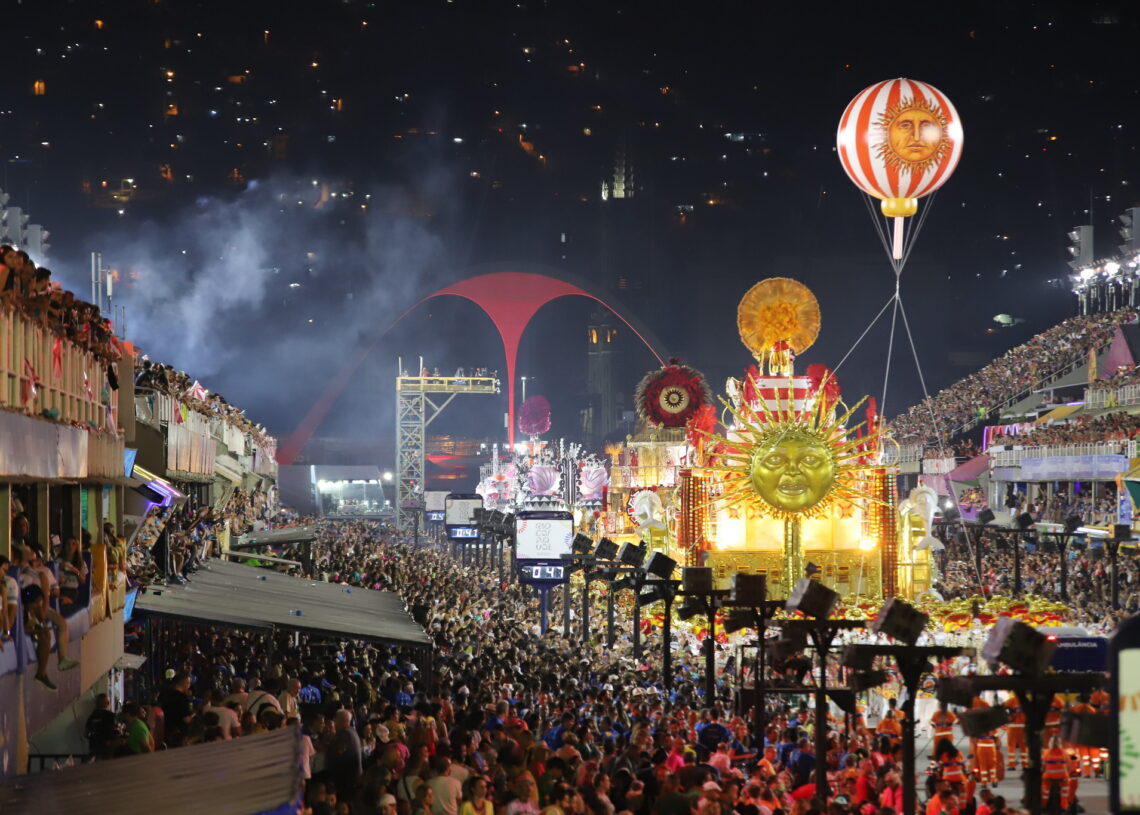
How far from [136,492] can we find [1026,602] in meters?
21.1

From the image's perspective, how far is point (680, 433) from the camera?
1964 inches

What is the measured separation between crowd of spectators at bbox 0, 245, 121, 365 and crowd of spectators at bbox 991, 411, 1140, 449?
37401mm

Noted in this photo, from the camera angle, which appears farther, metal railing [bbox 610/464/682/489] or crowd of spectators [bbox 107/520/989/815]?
metal railing [bbox 610/464/682/489]

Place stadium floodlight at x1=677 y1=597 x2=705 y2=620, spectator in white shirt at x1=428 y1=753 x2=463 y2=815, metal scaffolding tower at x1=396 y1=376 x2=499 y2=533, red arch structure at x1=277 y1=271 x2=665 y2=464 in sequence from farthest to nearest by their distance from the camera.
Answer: red arch structure at x1=277 y1=271 x2=665 y2=464 < metal scaffolding tower at x1=396 y1=376 x2=499 y2=533 < stadium floodlight at x1=677 y1=597 x2=705 y2=620 < spectator in white shirt at x1=428 y1=753 x2=463 y2=815

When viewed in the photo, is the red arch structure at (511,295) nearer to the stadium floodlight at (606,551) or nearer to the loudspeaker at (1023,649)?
the stadium floodlight at (606,551)

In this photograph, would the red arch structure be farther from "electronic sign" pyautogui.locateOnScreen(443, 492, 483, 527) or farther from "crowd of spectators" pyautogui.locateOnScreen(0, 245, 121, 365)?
"crowd of spectators" pyautogui.locateOnScreen(0, 245, 121, 365)

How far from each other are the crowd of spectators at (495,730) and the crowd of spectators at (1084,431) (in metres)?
25.9

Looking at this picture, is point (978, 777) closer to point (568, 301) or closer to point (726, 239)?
point (726, 239)

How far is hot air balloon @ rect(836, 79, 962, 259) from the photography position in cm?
3052

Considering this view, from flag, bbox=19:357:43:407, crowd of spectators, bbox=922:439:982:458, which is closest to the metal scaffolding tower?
crowd of spectators, bbox=922:439:982:458

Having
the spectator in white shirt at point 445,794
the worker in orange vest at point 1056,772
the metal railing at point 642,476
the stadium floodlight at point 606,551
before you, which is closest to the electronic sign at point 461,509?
the metal railing at point 642,476

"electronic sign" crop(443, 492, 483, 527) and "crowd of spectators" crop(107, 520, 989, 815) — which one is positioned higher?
"electronic sign" crop(443, 492, 483, 527)

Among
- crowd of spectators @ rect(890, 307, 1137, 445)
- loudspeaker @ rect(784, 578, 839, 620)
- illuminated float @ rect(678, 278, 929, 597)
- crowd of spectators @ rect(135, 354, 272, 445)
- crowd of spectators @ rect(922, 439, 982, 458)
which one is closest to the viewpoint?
loudspeaker @ rect(784, 578, 839, 620)

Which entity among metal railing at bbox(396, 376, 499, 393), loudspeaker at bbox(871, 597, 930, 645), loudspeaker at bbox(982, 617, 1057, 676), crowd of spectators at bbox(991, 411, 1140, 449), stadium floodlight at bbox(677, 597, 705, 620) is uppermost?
metal railing at bbox(396, 376, 499, 393)
